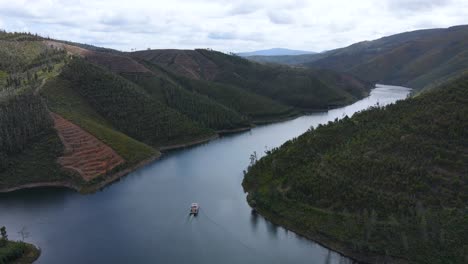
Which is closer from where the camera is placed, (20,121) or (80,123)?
(20,121)

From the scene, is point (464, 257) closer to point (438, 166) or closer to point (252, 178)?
point (438, 166)

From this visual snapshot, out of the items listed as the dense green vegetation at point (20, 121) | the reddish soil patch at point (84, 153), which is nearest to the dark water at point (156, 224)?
the reddish soil patch at point (84, 153)

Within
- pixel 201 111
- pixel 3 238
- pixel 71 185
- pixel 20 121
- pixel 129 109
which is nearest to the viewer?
pixel 3 238

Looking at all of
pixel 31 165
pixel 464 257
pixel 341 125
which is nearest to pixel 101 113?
pixel 31 165

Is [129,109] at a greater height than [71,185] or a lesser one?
greater

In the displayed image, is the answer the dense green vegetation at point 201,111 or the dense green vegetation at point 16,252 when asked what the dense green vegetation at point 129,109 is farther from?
the dense green vegetation at point 16,252

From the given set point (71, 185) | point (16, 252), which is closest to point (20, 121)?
point (71, 185)

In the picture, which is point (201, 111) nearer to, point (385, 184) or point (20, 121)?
point (20, 121)
